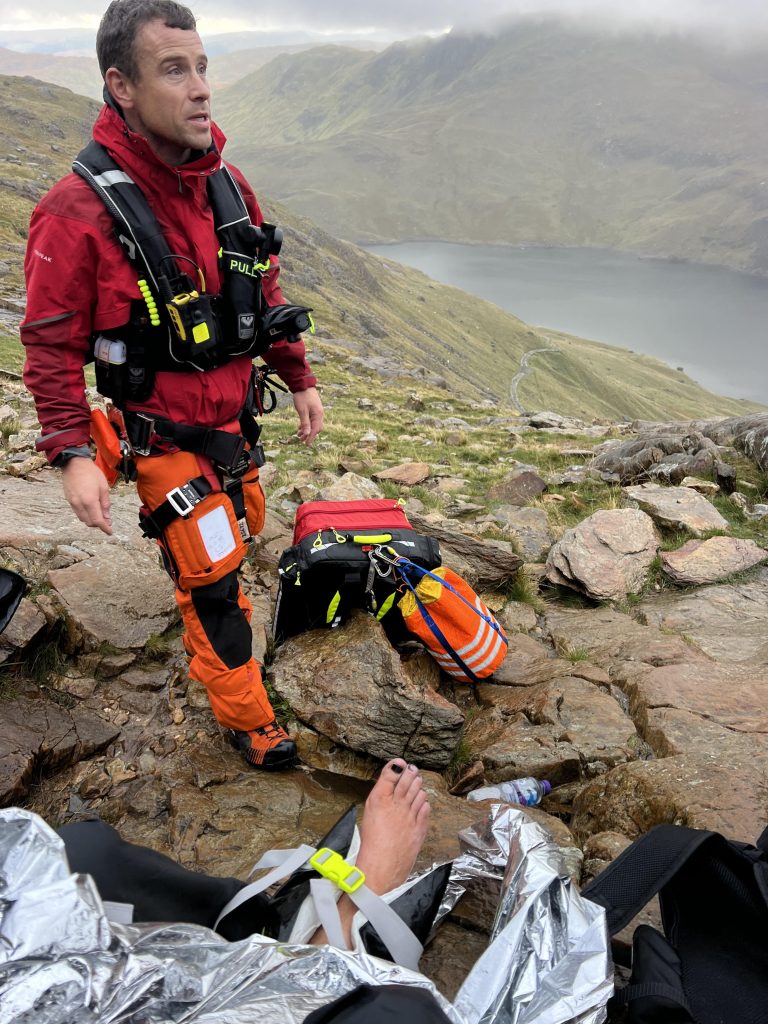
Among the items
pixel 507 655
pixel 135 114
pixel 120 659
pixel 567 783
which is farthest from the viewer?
pixel 507 655

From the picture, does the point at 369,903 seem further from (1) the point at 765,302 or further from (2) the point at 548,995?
(1) the point at 765,302

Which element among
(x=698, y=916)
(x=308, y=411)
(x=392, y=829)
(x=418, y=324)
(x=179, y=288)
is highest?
(x=179, y=288)

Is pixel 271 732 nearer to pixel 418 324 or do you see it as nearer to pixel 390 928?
pixel 390 928

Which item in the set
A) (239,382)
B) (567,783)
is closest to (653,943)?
(567,783)

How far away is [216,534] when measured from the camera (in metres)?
3.34

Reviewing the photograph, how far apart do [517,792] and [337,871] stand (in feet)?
4.85

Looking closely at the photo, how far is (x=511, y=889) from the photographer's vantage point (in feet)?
7.57

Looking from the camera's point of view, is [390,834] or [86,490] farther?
[86,490]

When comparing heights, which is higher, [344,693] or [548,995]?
[548,995]

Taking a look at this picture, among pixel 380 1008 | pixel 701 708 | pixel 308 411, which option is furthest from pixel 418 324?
pixel 380 1008

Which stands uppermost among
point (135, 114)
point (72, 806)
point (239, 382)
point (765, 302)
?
point (135, 114)

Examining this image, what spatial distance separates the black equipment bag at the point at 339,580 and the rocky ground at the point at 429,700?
15cm

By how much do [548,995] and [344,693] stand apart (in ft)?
6.81

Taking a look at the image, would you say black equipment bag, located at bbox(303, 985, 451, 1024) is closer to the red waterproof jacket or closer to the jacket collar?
the red waterproof jacket
